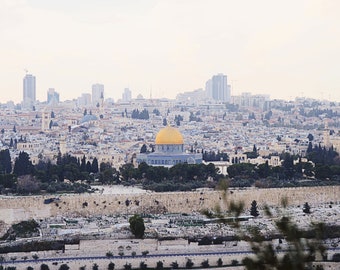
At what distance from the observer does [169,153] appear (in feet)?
121

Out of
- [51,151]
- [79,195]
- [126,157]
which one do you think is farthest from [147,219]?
[51,151]

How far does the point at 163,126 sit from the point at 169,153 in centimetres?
3269

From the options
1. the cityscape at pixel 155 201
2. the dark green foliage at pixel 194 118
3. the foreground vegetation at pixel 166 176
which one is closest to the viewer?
the cityscape at pixel 155 201

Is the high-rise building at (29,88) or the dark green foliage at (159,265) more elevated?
the high-rise building at (29,88)

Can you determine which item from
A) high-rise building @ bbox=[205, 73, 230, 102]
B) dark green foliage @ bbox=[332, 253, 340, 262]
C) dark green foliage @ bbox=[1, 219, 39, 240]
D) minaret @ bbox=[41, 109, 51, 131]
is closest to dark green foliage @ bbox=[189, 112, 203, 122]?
minaret @ bbox=[41, 109, 51, 131]

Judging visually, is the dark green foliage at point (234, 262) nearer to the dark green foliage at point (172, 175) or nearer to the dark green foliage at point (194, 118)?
the dark green foliage at point (172, 175)

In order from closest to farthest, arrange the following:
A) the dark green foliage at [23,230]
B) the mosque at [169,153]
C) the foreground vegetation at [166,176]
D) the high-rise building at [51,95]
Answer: the dark green foliage at [23,230] → the foreground vegetation at [166,176] → the mosque at [169,153] → the high-rise building at [51,95]

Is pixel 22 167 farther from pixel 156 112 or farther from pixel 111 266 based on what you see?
pixel 156 112

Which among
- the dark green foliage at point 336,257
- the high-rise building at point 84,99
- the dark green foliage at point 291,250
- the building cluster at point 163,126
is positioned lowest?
the dark green foliage at point 336,257

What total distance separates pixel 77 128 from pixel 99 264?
44957mm

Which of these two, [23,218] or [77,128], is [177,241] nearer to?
[23,218]

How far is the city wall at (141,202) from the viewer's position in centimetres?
2430

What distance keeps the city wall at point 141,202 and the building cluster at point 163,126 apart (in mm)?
7774

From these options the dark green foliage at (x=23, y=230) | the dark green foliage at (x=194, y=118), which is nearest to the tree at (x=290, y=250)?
the dark green foliage at (x=23, y=230)
